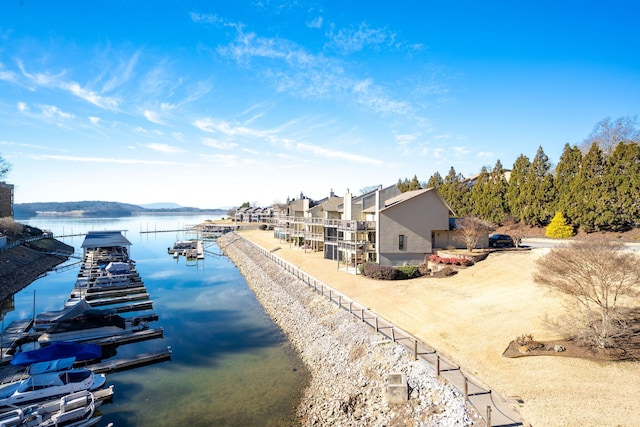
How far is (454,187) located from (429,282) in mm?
44523

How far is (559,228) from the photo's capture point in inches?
1877

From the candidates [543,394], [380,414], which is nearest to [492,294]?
[543,394]

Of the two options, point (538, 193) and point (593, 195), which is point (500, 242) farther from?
point (538, 193)

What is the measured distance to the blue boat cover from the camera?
1911 cm

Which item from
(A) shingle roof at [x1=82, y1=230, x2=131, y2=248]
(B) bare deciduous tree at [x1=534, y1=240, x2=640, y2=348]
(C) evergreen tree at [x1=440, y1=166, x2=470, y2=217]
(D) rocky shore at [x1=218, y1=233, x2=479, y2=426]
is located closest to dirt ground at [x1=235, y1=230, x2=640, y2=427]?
(B) bare deciduous tree at [x1=534, y1=240, x2=640, y2=348]

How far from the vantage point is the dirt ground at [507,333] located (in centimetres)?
1234

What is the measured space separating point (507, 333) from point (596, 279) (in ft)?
16.4

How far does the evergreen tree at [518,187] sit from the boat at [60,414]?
60.0m

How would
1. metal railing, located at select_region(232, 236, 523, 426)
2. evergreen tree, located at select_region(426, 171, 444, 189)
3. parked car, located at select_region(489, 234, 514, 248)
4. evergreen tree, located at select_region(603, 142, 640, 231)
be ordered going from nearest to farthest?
metal railing, located at select_region(232, 236, 523, 426) → parked car, located at select_region(489, 234, 514, 248) → evergreen tree, located at select_region(603, 142, 640, 231) → evergreen tree, located at select_region(426, 171, 444, 189)

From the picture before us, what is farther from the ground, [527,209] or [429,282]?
[527,209]

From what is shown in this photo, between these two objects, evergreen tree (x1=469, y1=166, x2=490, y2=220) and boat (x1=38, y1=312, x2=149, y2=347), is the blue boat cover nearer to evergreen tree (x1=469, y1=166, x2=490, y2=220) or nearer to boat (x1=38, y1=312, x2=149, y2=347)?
boat (x1=38, y1=312, x2=149, y2=347)

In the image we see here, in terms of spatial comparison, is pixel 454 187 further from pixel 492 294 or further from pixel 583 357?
pixel 583 357

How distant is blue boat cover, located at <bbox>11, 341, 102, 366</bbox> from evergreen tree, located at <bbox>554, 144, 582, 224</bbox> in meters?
55.6

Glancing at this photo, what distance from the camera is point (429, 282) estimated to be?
101 ft
